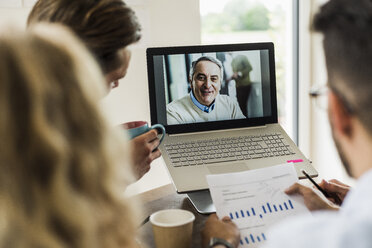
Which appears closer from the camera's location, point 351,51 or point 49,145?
point 49,145

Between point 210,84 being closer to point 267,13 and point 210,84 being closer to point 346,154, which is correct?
point 346,154

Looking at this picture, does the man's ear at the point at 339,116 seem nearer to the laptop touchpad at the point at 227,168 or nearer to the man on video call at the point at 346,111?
the man on video call at the point at 346,111

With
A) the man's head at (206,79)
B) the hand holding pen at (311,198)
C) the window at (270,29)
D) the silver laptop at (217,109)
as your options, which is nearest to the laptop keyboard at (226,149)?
the silver laptop at (217,109)

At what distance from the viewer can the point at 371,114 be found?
0.63 metres

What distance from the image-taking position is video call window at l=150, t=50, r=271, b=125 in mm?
1320

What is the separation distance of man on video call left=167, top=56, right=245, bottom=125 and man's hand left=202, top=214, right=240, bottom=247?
0.43 metres

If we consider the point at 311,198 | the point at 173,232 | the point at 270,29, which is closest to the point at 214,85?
the point at 311,198

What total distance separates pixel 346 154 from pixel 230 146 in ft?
2.15

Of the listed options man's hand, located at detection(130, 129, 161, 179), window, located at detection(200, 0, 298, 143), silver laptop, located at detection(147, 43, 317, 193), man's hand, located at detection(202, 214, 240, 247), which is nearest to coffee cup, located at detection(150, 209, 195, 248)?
man's hand, located at detection(202, 214, 240, 247)

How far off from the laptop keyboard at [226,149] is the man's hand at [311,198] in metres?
0.26

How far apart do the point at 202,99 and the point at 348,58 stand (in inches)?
28.9

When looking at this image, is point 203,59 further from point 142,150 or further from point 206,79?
point 142,150

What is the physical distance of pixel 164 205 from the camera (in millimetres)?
1227

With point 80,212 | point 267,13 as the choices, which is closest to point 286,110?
point 267,13
